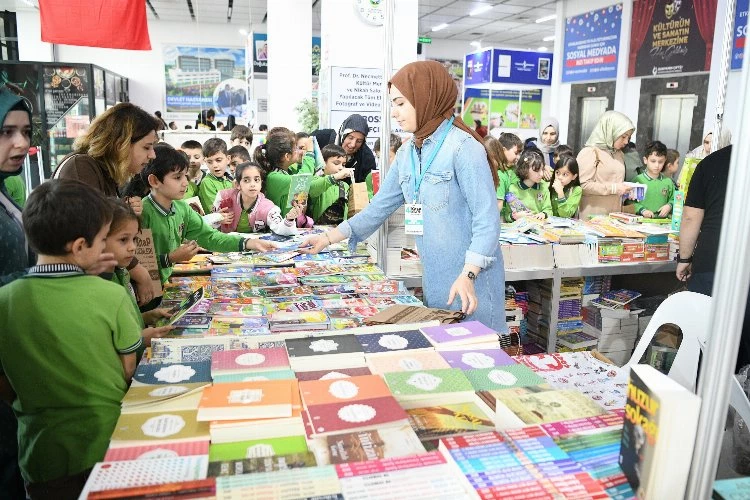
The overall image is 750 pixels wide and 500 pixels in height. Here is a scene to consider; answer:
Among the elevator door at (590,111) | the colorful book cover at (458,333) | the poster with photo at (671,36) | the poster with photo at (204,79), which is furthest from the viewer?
the poster with photo at (204,79)

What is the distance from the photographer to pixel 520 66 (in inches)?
526

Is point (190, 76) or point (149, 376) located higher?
point (190, 76)

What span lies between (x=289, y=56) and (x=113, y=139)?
8.00 metres

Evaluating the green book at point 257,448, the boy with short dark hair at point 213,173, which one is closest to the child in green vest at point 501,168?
the boy with short dark hair at point 213,173

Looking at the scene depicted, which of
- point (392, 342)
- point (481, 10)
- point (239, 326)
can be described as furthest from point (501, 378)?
point (481, 10)

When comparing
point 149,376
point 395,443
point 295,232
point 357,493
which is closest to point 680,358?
point 395,443

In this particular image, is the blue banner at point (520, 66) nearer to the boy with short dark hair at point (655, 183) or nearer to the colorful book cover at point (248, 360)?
the boy with short dark hair at point (655, 183)

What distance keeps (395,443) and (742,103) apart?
88cm

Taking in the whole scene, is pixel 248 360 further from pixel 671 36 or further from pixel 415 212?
pixel 671 36

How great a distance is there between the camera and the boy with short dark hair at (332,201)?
15.9 feet

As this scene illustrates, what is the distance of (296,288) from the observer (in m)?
2.81

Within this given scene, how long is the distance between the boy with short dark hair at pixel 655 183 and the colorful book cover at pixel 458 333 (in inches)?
165

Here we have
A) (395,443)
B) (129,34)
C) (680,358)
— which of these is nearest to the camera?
(395,443)

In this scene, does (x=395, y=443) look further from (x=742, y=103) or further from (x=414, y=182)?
(x=414, y=182)
